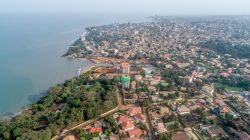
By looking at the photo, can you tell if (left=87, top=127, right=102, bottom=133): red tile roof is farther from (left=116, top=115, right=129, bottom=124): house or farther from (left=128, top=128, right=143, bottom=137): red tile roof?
(left=128, top=128, right=143, bottom=137): red tile roof

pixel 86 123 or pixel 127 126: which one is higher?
pixel 127 126

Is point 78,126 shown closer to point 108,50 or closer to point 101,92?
point 101,92

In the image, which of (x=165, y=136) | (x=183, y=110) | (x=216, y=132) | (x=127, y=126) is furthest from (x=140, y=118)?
(x=216, y=132)

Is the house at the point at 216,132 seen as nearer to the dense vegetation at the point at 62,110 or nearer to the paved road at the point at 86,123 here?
the paved road at the point at 86,123

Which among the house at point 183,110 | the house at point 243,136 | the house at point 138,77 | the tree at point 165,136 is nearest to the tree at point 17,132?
the tree at point 165,136

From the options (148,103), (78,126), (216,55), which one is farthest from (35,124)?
(216,55)

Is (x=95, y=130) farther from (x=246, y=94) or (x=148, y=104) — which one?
(x=246, y=94)

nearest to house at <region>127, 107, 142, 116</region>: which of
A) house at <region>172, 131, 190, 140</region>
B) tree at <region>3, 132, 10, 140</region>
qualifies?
house at <region>172, 131, 190, 140</region>
